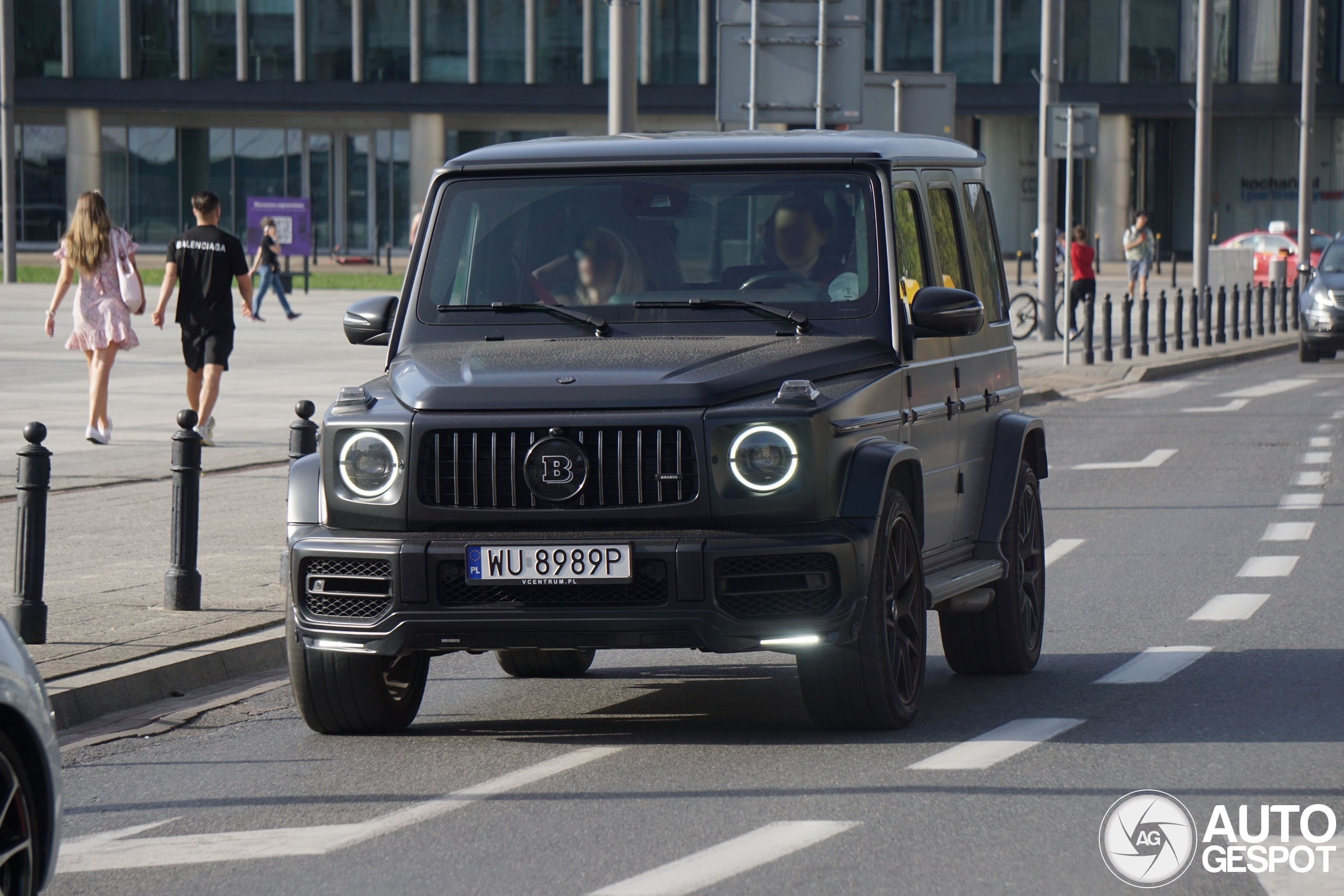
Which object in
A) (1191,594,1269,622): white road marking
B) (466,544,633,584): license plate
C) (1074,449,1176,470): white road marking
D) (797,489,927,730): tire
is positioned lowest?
(1074,449,1176,470): white road marking

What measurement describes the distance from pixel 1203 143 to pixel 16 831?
3473cm

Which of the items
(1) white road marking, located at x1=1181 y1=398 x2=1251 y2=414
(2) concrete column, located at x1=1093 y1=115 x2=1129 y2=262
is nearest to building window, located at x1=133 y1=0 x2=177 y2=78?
(2) concrete column, located at x1=1093 y1=115 x2=1129 y2=262

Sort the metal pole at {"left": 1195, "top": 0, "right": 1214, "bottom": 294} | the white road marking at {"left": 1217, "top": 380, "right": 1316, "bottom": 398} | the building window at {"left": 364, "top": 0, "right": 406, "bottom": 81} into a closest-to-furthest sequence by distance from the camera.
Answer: the white road marking at {"left": 1217, "top": 380, "right": 1316, "bottom": 398}
the metal pole at {"left": 1195, "top": 0, "right": 1214, "bottom": 294}
the building window at {"left": 364, "top": 0, "right": 406, "bottom": 81}

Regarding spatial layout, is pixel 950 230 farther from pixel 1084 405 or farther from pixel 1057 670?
pixel 1084 405

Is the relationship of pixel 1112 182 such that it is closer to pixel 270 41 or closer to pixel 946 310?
pixel 270 41

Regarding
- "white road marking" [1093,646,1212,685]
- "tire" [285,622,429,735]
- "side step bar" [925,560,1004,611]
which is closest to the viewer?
"tire" [285,622,429,735]

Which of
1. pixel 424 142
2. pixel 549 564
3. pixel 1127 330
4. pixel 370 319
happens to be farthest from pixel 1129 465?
pixel 424 142

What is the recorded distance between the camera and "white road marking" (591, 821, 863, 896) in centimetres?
518

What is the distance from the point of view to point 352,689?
7.07m

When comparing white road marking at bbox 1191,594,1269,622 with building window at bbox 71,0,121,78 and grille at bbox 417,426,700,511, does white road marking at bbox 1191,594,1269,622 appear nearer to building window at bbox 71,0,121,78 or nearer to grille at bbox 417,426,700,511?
grille at bbox 417,426,700,511

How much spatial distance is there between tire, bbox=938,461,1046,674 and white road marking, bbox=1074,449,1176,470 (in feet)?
27.3

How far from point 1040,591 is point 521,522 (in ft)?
9.28

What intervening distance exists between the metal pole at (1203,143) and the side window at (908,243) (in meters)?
29.9

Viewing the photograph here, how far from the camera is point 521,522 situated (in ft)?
21.5
